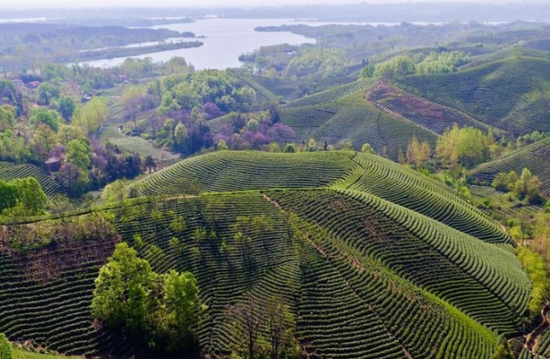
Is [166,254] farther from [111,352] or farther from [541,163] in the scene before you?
[541,163]

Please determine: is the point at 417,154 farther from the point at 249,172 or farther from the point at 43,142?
the point at 43,142

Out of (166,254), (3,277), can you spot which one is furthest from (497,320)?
(3,277)

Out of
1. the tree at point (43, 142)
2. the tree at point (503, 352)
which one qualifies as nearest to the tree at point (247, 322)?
the tree at point (503, 352)

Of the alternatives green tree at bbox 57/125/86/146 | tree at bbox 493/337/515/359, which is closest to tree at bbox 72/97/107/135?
green tree at bbox 57/125/86/146

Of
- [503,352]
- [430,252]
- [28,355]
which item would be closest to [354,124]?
[430,252]

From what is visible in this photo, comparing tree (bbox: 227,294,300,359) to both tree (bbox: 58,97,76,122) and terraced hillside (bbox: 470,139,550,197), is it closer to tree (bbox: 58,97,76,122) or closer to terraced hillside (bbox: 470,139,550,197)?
terraced hillside (bbox: 470,139,550,197)

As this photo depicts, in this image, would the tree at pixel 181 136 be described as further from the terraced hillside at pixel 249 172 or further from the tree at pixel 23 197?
the tree at pixel 23 197
